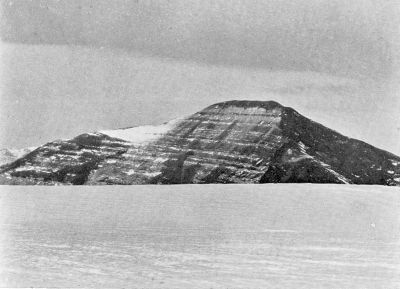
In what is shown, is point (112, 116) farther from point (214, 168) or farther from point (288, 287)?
point (288, 287)

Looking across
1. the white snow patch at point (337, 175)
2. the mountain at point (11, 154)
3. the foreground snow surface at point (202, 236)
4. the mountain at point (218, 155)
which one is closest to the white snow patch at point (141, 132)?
the mountain at point (218, 155)

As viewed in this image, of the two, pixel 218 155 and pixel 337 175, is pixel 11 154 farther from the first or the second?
pixel 337 175

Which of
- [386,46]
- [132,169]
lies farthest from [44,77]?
[386,46]

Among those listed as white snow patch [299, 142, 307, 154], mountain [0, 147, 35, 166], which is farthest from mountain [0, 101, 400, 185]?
mountain [0, 147, 35, 166]

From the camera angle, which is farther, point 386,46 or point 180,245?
point 386,46

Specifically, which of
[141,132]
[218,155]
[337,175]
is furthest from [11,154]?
[337,175]
